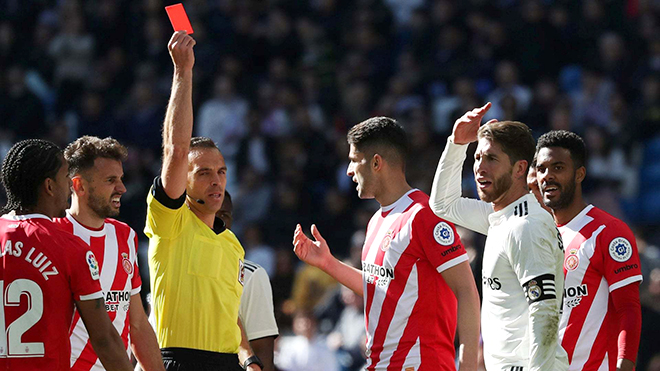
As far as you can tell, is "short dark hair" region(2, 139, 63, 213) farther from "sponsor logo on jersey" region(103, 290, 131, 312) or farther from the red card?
the red card

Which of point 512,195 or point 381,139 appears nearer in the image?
point 512,195

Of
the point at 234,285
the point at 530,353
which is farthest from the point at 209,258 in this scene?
the point at 530,353

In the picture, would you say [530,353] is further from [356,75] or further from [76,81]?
[76,81]

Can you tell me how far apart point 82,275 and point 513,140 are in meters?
2.52

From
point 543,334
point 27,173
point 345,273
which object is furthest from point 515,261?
point 27,173

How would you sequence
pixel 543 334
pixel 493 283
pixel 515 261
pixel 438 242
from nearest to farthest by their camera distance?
1. pixel 543 334
2. pixel 515 261
3. pixel 493 283
4. pixel 438 242

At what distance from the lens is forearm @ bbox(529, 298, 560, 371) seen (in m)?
4.76

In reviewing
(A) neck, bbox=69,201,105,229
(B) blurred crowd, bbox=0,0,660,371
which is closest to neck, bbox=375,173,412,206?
(A) neck, bbox=69,201,105,229

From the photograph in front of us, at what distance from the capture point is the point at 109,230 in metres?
6.15

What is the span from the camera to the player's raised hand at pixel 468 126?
5668 mm

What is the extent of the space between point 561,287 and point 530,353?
0.41 meters

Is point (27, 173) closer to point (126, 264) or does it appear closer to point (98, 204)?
point (98, 204)

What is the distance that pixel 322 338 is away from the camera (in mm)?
11555

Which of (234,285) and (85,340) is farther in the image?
(234,285)
